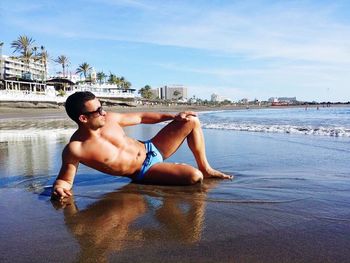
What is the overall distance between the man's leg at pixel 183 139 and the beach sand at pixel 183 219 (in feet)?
0.70

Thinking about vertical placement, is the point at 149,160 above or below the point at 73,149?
below

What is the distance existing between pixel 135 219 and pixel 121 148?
1117 millimetres

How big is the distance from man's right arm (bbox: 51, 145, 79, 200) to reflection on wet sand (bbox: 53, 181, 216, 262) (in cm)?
8

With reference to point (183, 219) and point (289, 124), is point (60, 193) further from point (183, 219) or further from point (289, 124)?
point (289, 124)

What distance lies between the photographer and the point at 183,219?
108 inches

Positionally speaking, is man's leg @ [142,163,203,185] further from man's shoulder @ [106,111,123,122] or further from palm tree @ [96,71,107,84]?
palm tree @ [96,71,107,84]

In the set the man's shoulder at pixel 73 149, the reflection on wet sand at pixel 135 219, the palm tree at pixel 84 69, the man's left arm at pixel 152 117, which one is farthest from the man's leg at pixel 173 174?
the palm tree at pixel 84 69

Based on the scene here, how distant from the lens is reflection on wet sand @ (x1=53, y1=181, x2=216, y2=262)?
2.29m

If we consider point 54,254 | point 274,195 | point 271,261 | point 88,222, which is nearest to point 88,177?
point 88,222

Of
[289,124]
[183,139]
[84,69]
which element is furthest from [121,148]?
[84,69]

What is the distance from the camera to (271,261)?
1.98 m

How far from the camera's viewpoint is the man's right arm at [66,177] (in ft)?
11.0

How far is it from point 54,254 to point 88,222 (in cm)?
60

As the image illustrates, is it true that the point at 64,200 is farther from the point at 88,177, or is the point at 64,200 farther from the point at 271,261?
the point at 271,261
